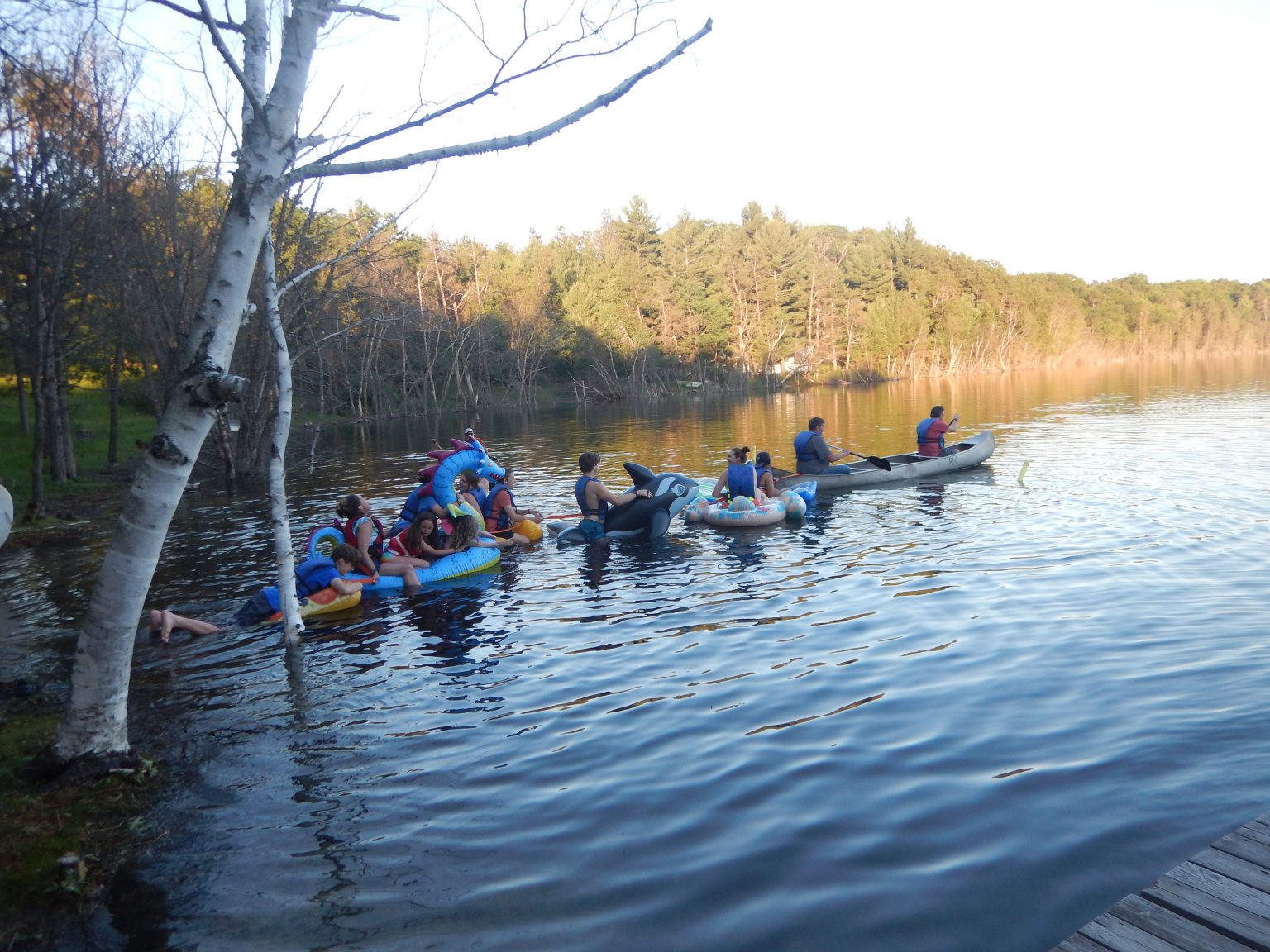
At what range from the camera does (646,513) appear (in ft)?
50.1

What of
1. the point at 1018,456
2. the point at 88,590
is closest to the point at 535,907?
the point at 88,590

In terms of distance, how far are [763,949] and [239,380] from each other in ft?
13.0

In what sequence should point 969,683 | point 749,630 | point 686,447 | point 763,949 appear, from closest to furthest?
point 763,949 < point 969,683 < point 749,630 < point 686,447

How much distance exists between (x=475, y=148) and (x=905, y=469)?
53.2 ft

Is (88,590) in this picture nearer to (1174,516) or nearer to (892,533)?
(892,533)

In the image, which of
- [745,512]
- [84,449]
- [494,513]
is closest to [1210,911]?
[745,512]

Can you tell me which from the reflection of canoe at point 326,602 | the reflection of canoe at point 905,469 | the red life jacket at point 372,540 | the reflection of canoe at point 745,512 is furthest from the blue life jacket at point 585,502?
the reflection of canoe at point 326,602

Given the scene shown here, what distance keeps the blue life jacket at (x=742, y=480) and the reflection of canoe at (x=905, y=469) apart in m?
2.58

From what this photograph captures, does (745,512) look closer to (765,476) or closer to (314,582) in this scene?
(765,476)

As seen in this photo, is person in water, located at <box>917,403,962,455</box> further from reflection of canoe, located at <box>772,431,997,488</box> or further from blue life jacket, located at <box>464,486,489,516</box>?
blue life jacket, located at <box>464,486,489,516</box>

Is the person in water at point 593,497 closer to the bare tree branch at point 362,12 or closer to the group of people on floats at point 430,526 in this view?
the group of people on floats at point 430,526

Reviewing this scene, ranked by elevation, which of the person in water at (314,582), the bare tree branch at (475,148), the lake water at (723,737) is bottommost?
the lake water at (723,737)

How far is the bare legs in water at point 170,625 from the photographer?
10.2m

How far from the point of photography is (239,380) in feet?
16.9
